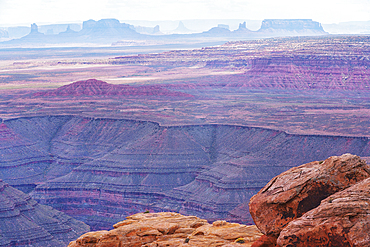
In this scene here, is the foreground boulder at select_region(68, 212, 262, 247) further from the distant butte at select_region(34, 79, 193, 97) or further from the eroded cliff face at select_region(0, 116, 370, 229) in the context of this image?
the distant butte at select_region(34, 79, 193, 97)

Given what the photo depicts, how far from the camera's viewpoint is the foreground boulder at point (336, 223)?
53.6 feet

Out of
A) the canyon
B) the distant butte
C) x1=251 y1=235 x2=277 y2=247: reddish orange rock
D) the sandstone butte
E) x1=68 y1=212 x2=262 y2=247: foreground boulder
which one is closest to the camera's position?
the sandstone butte

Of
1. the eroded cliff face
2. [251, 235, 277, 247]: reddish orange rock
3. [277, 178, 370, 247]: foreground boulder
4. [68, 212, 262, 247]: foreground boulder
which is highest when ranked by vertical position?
[277, 178, 370, 247]: foreground boulder

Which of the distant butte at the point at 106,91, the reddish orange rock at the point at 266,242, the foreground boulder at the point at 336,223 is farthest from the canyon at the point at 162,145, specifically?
the foreground boulder at the point at 336,223

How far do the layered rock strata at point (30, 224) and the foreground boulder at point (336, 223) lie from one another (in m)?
42.1

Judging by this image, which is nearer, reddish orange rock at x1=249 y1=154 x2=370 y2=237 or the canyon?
reddish orange rock at x1=249 y1=154 x2=370 y2=237

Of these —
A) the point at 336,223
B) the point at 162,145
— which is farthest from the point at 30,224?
the point at 336,223

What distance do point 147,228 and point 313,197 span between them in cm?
858

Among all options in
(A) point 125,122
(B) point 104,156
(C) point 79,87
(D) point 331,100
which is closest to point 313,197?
(B) point 104,156

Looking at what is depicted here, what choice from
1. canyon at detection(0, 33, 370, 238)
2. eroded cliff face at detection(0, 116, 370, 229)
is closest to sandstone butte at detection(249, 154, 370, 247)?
eroded cliff face at detection(0, 116, 370, 229)

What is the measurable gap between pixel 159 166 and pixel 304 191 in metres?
63.7

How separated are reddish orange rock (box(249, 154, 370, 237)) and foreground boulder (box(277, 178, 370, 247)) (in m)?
1.33

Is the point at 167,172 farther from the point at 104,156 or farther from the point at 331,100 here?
the point at 331,100

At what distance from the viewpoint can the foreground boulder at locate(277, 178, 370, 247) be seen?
16.3m
